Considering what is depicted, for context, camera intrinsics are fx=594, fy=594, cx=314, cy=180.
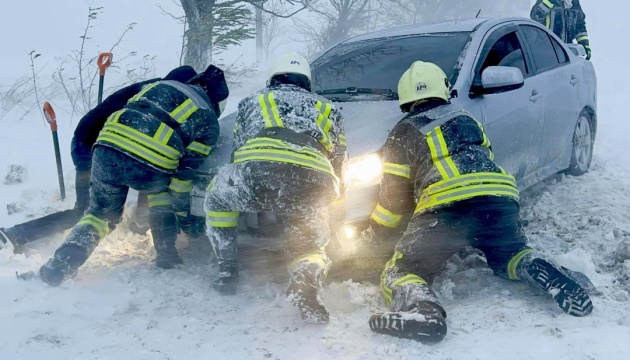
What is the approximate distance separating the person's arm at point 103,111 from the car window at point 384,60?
144 centimetres

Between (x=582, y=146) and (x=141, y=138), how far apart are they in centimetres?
451

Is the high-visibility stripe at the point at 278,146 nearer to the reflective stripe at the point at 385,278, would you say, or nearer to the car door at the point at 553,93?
the reflective stripe at the point at 385,278

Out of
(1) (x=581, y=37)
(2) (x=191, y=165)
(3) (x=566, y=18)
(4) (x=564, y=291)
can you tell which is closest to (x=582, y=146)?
(1) (x=581, y=37)

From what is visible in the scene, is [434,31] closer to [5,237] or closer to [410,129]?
[410,129]

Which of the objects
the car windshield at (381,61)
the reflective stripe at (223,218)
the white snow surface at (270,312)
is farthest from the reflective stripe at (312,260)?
the car windshield at (381,61)

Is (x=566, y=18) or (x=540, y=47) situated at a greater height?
(x=566, y=18)

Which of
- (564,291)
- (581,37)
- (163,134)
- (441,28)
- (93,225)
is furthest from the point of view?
(581,37)

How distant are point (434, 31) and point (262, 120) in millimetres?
2203

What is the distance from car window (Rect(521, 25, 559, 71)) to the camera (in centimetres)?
529

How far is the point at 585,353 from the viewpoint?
104 inches

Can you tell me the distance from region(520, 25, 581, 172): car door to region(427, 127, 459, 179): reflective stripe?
2077 millimetres

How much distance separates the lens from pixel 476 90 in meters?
4.28

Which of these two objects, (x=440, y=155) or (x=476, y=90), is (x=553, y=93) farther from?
(x=440, y=155)

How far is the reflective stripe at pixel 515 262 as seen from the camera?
3371mm
